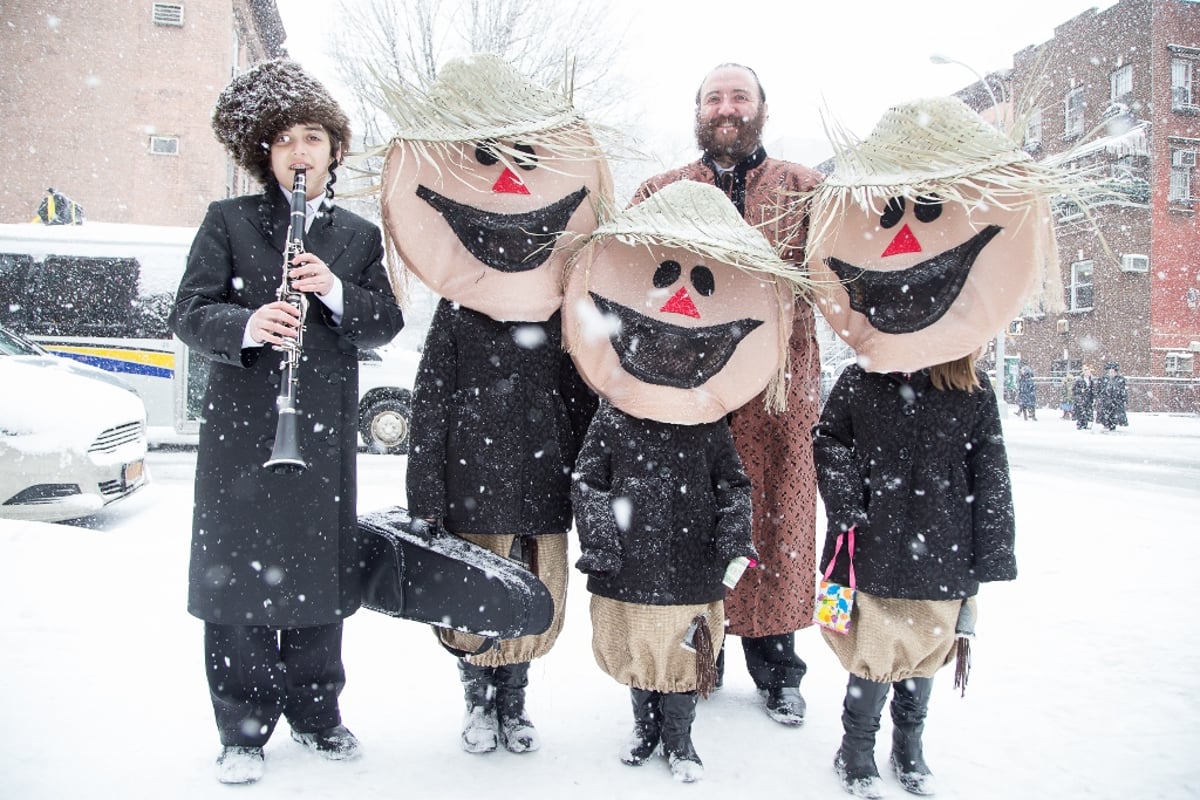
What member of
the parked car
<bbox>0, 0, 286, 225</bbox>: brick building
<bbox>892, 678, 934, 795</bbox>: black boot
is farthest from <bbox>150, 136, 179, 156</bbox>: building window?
<bbox>892, 678, 934, 795</bbox>: black boot

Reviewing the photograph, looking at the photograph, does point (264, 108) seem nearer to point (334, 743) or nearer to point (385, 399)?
point (334, 743)

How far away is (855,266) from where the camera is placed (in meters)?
2.47

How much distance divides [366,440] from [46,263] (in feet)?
13.2

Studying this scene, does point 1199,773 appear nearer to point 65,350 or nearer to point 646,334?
point 646,334

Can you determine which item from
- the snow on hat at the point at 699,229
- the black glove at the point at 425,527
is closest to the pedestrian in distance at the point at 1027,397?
the snow on hat at the point at 699,229

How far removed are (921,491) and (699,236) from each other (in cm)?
104

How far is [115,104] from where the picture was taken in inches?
679

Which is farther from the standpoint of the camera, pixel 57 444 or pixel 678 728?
pixel 57 444

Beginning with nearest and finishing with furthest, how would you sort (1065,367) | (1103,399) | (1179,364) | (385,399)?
(385,399) → (1103,399) → (1179,364) → (1065,367)

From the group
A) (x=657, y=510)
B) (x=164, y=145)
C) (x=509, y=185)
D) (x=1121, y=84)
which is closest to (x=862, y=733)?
(x=657, y=510)

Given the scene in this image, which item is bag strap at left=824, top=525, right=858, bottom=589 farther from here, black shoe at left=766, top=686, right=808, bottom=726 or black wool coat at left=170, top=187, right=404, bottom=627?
black wool coat at left=170, top=187, right=404, bottom=627

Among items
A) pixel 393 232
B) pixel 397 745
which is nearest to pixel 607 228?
pixel 393 232

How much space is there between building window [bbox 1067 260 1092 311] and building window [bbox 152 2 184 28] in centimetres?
2562

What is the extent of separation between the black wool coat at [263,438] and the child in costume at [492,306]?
0.24 meters
